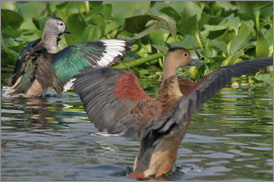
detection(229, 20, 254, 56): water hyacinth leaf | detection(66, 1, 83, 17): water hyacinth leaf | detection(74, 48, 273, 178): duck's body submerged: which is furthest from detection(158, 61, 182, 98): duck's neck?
detection(66, 1, 83, 17): water hyacinth leaf

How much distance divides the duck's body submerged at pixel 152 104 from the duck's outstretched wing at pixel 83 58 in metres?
2.54

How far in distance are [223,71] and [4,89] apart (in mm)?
5247

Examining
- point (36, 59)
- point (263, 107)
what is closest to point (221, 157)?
point (263, 107)

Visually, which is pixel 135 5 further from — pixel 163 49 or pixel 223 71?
pixel 223 71

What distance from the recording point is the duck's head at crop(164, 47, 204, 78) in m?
5.50

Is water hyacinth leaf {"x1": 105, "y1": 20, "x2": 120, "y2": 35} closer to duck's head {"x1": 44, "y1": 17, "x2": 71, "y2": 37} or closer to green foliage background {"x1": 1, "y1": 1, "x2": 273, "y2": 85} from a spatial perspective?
green foliage background {"x1": 1, "y1": 1, "x2": 273, "y2": 85}

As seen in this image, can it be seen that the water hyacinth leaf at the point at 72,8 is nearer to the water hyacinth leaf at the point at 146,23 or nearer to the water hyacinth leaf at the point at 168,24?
the water hyacinth leaf at the point at 146,23

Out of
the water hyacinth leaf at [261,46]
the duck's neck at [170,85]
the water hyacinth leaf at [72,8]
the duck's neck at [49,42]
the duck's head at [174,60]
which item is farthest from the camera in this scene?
the water hyacinth leaf at [72,8]

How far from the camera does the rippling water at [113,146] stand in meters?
5.14

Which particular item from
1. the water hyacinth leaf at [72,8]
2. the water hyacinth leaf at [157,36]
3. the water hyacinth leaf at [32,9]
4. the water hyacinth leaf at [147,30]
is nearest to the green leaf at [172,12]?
the water hyacinth leaf at [157,36]

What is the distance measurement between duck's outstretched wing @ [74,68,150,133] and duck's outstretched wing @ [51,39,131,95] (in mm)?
2573

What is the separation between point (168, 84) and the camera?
540cm

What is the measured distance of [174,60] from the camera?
5578 mm

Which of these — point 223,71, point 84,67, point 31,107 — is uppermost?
point 223,71
